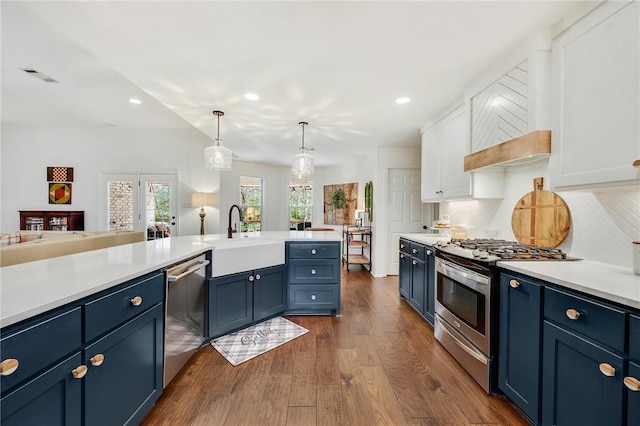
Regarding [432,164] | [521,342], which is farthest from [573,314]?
[432,164]

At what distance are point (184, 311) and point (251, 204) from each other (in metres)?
5.30

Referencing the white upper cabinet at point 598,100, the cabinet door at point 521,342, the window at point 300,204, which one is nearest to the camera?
the white upper cabinet at point 598,100

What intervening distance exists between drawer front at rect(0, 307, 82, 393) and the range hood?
2.57 metres

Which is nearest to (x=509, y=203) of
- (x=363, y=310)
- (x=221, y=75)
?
(x=363, y=310)

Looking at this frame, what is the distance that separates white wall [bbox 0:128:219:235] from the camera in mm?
5492

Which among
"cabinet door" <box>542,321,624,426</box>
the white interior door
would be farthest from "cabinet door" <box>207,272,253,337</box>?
the white interior door

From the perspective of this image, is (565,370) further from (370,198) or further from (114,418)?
(370,198)

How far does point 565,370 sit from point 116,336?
2.10m

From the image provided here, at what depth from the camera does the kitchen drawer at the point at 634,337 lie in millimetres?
968

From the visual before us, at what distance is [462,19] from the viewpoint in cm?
163

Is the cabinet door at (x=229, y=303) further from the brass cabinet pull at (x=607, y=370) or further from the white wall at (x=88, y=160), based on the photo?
the white wall at (x=88, y=160)

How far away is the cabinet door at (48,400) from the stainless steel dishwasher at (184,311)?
2.17 ft

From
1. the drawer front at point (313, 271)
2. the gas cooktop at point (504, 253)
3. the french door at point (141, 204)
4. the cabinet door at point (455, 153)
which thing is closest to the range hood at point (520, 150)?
the cabinet door at point (455, 153)

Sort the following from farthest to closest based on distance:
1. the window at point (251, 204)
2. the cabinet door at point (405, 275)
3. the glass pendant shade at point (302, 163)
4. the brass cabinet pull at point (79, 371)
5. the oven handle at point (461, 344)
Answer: the window at point (251, 204)
the glass pendant shade at point (302, 163)
the cabinet door at point (405, 275)
the oven handle at point (461, 344)
the brass cabinet pull at point (79, 371)
